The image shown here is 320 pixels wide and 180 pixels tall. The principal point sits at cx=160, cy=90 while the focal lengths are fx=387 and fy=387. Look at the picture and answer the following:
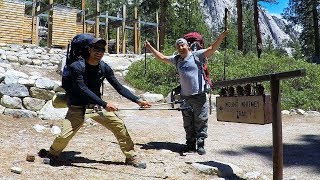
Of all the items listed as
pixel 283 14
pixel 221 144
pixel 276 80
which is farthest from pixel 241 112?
pixel 283 14

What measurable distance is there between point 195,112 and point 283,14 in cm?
3233

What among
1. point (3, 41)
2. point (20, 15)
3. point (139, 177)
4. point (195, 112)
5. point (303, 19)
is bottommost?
point (139, 177)

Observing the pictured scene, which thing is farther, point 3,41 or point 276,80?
point 3,41

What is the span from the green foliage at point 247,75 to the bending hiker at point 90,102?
7953 mm

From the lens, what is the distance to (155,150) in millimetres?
6016

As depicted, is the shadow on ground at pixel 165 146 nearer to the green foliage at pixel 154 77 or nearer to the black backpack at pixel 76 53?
the black backpack at pixel 76 53

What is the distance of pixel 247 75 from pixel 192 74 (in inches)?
407

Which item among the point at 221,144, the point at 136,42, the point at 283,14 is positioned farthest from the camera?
the point at 283,14

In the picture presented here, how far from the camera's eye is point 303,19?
118 feet

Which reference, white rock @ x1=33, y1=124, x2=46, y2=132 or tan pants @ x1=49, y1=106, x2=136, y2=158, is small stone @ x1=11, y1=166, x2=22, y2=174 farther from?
white rock @ x1=33, y1=124, x2=46, y2=132

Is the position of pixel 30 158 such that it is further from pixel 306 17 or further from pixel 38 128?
pixel 306 17

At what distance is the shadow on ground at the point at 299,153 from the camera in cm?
601

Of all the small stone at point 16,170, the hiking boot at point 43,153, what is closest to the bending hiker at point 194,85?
the hiking boot at point 43,153

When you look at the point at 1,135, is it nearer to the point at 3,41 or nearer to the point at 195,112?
the point at 195,112
